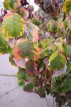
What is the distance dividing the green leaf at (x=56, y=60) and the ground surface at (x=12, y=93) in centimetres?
178

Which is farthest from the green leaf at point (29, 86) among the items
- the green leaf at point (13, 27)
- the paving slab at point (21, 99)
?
the green leaf at point (13, 27)

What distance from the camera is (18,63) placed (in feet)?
2.56

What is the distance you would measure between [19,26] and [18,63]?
12 cm

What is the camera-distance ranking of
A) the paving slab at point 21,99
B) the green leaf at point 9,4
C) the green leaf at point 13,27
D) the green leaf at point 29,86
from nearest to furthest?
the green leaf at point 13,27 < the green leaf at point 9,4 < the green leaf at point 29,86 < the paving slab at point 21,99

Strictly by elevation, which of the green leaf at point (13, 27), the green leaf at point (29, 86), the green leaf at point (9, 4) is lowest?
the green leaf at point (29, 86)

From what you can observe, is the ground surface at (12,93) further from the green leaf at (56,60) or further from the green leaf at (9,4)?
the green leaf at (56,60)

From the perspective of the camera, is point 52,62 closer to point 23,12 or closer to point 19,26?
point 19,26

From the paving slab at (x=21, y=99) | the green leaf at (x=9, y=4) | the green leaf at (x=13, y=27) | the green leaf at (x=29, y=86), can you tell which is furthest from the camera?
the paving slab at (x=21, y=99)

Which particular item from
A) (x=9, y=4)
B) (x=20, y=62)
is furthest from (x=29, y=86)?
(x=20, y=62)

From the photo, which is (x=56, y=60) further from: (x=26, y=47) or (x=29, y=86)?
(x=29, y=86)

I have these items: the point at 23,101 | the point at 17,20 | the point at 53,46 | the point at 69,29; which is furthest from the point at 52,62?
the point at 23,101

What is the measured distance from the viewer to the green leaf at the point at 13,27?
0.71 metres

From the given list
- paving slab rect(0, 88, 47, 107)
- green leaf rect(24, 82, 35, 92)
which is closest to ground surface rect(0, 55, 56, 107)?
paving slab rect(0, 88, 47, 107)

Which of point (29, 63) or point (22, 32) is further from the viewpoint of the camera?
point (29, 63)
